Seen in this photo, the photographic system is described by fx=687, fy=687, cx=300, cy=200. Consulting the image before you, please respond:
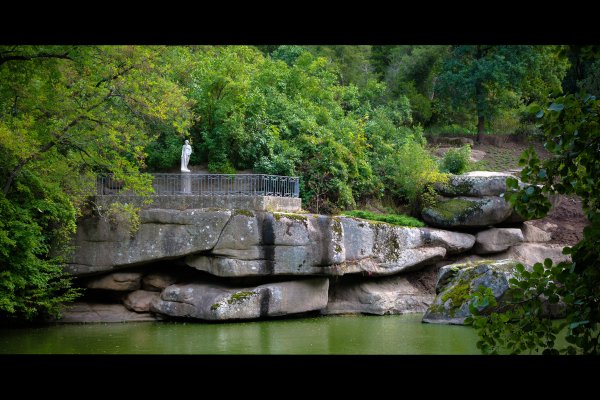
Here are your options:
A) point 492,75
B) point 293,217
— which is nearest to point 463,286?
point 293,217

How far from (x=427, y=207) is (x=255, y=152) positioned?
647 centimetres

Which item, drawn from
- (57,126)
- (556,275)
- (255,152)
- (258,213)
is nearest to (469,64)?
(255,152)

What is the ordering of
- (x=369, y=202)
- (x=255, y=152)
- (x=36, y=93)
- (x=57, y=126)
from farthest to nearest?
(x=369, y=202) → (x=255, y=152) → (x=57, y=126) → (x=36, y=93)

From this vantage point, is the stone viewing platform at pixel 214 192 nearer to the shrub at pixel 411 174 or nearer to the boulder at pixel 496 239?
the shrub at pixel 411 174

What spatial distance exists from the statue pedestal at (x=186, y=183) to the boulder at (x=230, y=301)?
2870 mm

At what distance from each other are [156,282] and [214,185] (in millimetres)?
4129

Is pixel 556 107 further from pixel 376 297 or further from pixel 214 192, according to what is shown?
pixel 376 297

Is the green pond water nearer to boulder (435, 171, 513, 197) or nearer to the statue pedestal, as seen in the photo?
the statue pedestal

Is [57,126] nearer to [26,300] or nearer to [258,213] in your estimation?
[26,300]

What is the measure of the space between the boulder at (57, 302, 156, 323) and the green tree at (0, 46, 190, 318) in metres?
1.22

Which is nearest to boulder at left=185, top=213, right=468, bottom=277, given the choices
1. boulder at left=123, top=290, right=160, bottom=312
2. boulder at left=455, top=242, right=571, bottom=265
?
boulder at left=123, top=290, right=160, bottom=312

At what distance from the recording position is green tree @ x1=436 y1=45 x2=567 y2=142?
111ft

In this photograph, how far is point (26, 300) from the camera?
17047 mm
